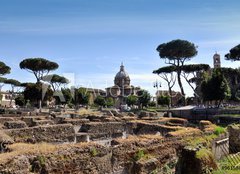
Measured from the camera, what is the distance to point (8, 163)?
16.8 feet

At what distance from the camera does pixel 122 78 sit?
95.1 metres

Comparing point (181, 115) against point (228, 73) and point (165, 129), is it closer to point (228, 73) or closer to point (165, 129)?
point (165, 129)

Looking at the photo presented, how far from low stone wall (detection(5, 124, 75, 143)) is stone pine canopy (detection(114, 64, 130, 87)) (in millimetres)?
81760

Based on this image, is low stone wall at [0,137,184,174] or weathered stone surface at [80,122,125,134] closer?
low stone wall at [0,137,184,174]

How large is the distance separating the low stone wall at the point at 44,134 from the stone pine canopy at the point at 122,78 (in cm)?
8176

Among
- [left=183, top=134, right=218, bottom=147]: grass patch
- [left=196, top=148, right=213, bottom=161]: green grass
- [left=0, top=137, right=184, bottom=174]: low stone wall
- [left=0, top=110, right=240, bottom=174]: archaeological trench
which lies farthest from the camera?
[left=183, top=134, right=218, bottom=147]: grass patch

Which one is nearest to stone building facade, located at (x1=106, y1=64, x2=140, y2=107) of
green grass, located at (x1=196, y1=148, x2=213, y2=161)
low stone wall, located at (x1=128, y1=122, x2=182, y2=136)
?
low stone wall, located at (x1=128, y1=122, x2=182, y2=136)

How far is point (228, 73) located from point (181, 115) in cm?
2826

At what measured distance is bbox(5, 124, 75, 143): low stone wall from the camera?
1037 centimetres

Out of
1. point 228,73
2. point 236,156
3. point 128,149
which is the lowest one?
point 236,156

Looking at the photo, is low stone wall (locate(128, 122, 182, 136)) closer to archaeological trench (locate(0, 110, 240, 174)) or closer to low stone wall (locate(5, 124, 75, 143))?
archaeological trench (locate(0, 110, 240, 174))

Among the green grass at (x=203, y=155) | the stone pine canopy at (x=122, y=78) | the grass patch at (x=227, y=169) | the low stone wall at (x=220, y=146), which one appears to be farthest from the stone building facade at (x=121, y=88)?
the green grass at (x=203, y=155)

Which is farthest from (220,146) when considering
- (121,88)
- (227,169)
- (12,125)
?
(121,88)

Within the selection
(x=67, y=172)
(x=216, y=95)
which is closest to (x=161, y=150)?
(x=67, y=172)
